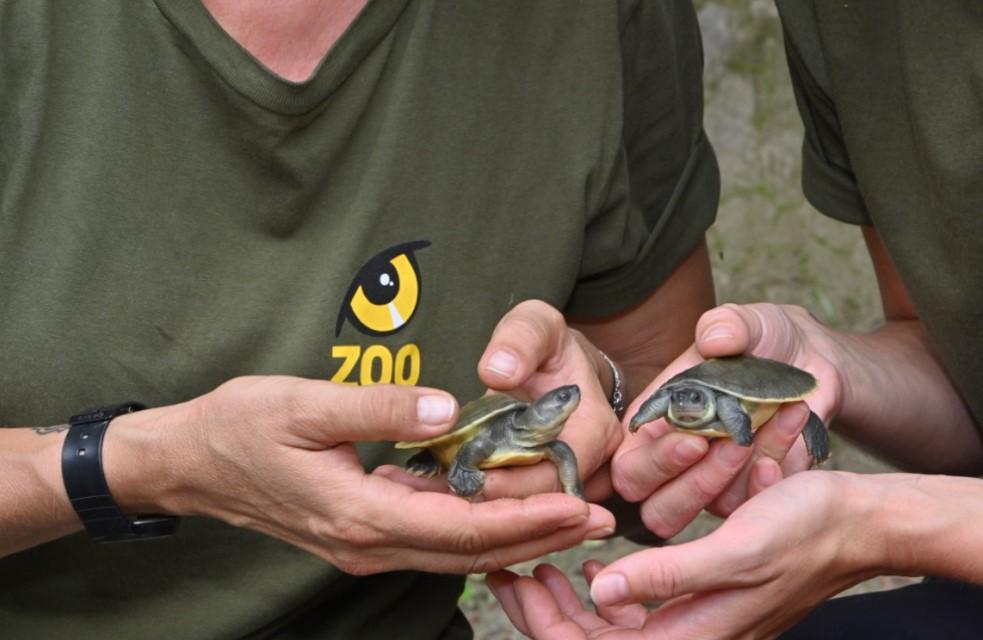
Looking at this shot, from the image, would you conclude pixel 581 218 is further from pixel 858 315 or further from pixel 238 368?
pixel 858 315

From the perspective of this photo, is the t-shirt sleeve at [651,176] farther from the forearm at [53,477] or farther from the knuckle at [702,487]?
the forearm at [53,477]

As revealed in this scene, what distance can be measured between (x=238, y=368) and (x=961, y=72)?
961 mm

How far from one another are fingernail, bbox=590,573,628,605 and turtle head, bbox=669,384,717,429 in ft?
0.99

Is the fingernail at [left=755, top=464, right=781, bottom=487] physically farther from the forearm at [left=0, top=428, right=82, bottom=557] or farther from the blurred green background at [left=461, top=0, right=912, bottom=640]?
the blurred green background at [left=461, top=0, right=912, bottom=640]

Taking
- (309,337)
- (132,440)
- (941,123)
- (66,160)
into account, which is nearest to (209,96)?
(66,160)

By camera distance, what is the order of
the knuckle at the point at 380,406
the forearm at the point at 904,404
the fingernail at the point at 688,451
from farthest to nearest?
the forearm at the point at 904,404
the fingernail at the point at 688,451
the knuckle at the point at 380,406

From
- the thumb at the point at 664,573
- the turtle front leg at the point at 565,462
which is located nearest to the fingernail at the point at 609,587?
the thumb at the point at 664,573

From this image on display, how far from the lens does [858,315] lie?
334 cm

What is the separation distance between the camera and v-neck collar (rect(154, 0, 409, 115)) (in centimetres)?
145

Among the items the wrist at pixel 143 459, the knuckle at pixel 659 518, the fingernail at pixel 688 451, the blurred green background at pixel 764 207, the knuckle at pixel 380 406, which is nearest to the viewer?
the knuckle at pixel 380 406

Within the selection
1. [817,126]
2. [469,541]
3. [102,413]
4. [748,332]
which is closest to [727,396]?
[748,332]

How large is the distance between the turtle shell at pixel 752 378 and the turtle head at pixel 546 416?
0.52 ft

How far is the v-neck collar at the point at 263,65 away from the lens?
4.76 feet

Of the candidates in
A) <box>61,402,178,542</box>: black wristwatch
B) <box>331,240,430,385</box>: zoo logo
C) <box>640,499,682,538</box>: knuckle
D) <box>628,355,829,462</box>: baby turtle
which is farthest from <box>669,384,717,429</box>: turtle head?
<box>61,402,178,542</box>: black wristwatch
